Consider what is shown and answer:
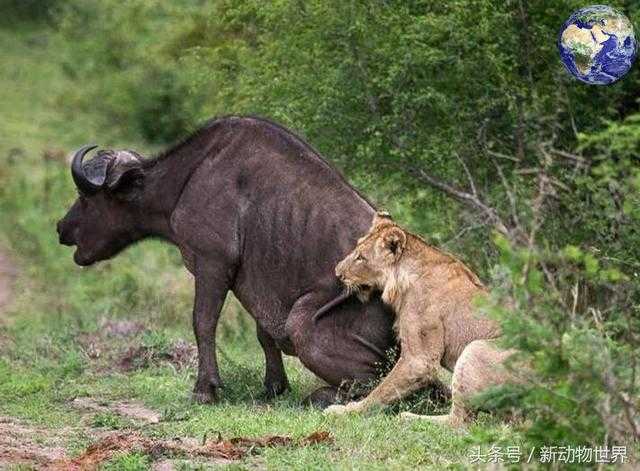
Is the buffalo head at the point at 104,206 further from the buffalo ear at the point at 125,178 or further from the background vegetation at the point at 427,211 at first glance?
the background vegetation at the point at 427,211

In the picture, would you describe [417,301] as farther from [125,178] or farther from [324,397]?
[125,178]

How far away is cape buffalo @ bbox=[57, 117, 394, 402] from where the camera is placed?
11.1 metres

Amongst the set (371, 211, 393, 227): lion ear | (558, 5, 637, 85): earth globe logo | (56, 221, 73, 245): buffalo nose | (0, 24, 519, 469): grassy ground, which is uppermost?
(558, 5, 637, 85): earth globe logo

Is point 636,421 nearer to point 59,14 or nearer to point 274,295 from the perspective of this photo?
point 274,295

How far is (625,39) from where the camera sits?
1190 cm

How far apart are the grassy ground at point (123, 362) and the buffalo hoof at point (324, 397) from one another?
117mm

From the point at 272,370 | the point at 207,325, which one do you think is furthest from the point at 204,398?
the point at 272,370

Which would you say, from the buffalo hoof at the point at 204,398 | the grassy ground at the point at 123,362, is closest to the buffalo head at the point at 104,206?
the grassy ground at the point at 123,362

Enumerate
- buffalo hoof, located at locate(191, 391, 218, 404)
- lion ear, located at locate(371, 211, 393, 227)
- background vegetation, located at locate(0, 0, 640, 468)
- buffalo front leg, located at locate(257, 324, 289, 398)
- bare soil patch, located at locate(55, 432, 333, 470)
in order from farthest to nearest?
buffalo front leg, located at locate(257, 324, 289, 398) < buffalo hoof, located at locate(191, 391, 218, 404) < lion ear, located at locate(371, 211, 393, 227) < bare soil patch, located at locate(55, 432, 333, 470) < background vegetation, located at locate(0, 0, 640, 468)

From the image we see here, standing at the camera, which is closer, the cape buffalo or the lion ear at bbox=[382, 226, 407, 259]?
the lion ear at bbox=[382, 226, 407, 259]

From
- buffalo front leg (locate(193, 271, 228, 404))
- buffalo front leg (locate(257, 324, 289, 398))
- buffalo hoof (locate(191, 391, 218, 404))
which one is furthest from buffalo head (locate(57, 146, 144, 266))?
buffalo hoof (locate(191, 391, 218, 404))

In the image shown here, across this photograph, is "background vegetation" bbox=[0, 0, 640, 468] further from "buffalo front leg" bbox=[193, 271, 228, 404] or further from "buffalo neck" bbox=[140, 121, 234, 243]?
"buffalo neck" bbox=[140, 121, 234, 243]

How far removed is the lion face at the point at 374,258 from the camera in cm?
1074

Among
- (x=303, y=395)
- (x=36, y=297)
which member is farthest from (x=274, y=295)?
(x=36, y=297)
